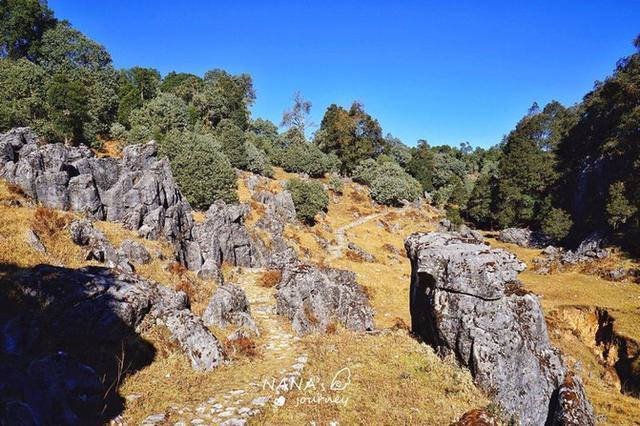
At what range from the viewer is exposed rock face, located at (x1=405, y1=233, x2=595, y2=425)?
10930 millimetres

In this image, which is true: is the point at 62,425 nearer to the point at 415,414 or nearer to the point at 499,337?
the point at 415,414

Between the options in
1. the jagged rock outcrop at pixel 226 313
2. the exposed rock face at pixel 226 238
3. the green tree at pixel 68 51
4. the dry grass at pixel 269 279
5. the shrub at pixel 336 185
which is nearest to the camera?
the jagged rock outcrop at pixel 226 313

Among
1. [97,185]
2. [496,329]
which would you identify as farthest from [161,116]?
[496,329]

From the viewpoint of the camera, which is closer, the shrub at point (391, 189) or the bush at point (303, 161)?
the shrub at point (391, 189)

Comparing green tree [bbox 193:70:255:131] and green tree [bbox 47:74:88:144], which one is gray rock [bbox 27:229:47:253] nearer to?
green tree [bbox 47:74:88:144]

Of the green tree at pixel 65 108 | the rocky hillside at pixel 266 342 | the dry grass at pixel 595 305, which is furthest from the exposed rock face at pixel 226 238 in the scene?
the green tree at pixel 65 108

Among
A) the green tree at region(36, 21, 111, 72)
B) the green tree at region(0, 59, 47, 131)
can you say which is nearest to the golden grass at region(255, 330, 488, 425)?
the green tree at region(0, 59, 47, 131)

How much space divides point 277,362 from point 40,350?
6602mm

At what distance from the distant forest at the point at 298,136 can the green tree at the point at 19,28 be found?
0.59 feet

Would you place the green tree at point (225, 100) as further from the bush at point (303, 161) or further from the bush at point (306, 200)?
the bush at point (306, 200)

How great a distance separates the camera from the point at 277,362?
12.9 m

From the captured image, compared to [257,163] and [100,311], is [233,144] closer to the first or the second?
[257,163]

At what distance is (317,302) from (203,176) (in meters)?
28.3

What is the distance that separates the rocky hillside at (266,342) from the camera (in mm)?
9344
